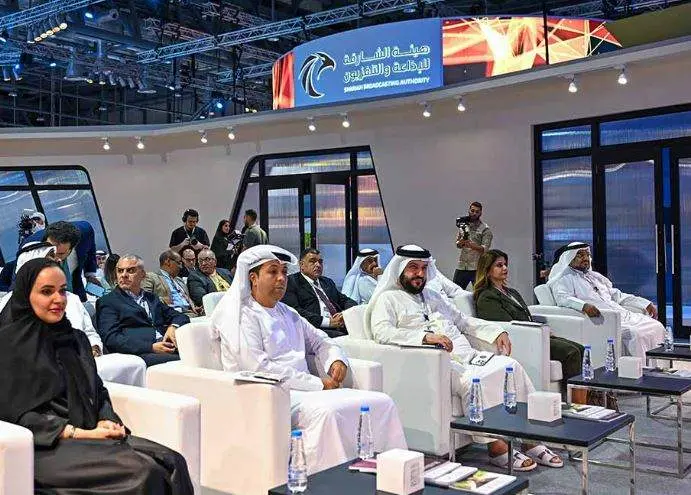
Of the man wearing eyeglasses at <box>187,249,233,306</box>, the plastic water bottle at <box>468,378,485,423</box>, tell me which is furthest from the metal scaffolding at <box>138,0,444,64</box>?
the plastic water bottle at <box>468,378,485,423</box>

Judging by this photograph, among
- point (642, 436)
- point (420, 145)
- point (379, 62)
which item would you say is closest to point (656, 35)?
point (420, 145)

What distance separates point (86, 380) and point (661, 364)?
209 inches

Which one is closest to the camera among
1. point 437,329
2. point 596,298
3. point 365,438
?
point 365,438

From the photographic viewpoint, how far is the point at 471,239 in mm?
9195

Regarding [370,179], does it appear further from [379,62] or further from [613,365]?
[613,365]

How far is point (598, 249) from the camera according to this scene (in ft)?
30.4

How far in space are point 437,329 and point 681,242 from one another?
15.3 ft

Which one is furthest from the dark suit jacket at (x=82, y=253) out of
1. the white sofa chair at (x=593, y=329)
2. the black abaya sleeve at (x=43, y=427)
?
the white sofa chair at (x=593, y=329)

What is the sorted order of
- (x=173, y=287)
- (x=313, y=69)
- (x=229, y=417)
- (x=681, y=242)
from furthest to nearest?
(x=313, y=69), (x=681, y=242), (x=173, y=287), (x=229, y=417)

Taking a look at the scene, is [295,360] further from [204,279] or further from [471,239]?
[471,239]

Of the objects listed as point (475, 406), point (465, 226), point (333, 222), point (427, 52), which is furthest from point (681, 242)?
point (475, 406)

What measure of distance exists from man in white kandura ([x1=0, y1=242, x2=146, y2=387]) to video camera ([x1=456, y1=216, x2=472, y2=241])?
5.31 meters

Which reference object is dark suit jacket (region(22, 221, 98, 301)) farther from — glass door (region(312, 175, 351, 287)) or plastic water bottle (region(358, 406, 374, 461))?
glass door (region(312, 175, 351, 287))

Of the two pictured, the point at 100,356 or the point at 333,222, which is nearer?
the point at 100,356
